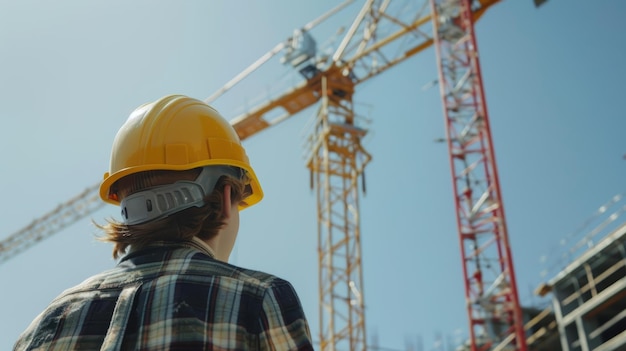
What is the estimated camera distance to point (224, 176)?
1.68 metres

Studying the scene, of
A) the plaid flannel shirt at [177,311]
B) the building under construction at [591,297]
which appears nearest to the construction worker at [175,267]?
the plaid flannel shirt at [177,311]

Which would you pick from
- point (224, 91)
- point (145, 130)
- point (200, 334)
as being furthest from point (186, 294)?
point (224, 91)

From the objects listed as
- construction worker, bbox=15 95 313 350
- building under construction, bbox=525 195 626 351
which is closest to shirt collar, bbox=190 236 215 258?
construction worker, bbox=15 95 313 350

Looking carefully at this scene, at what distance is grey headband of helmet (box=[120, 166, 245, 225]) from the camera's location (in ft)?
5.02

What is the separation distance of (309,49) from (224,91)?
8217 mm

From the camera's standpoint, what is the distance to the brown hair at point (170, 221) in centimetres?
154

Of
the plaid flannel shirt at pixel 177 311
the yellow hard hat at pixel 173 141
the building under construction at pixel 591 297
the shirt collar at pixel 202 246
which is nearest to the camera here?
the plaid flannel shirt at pixel 177 311

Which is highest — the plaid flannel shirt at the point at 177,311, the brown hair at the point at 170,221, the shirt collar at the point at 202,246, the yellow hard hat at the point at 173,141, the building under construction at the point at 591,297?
the building under construction at the point at 591,297

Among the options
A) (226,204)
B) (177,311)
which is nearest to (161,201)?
(226,204)

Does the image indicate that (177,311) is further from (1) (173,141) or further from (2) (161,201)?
(1) (173,141)

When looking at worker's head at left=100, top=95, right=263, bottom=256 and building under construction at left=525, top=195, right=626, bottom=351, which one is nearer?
worker's head at left=100, top=95, right=263, bottom=256

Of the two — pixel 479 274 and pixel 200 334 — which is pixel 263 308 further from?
pixel 479 274

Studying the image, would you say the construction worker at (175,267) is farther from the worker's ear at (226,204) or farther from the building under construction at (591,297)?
the building under construction at (591,297)

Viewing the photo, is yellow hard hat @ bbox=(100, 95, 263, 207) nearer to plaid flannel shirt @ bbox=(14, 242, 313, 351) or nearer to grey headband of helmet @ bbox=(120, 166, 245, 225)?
grey headband of helmet @ bbox=(120, 166, 245, 225)
